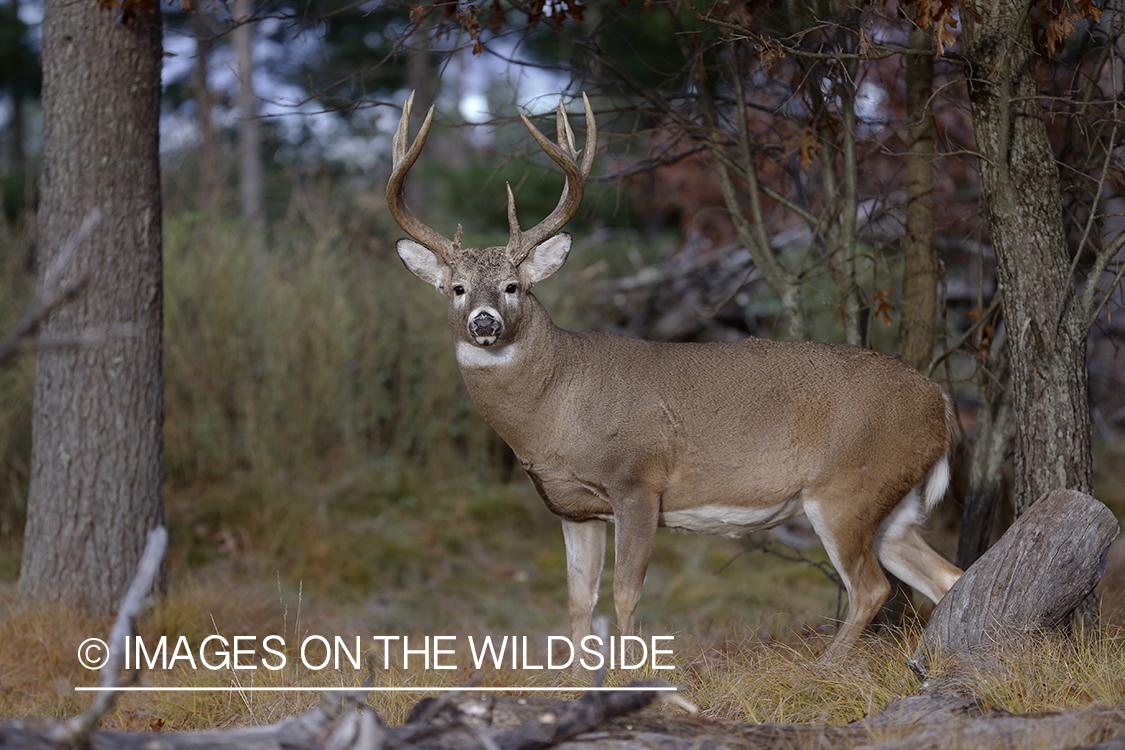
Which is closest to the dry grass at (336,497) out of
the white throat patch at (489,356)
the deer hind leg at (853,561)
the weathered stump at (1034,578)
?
the deer hind leg at (853,561)

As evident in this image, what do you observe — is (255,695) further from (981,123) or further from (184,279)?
(184,279)

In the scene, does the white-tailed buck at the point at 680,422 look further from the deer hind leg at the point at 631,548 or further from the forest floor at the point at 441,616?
the forest floor at the point at 441,616

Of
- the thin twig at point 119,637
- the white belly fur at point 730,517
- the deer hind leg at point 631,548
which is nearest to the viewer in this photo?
the thin twig at point 119,637

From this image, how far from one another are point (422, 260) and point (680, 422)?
141 cm

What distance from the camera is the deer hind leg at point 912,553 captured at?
4.92 m

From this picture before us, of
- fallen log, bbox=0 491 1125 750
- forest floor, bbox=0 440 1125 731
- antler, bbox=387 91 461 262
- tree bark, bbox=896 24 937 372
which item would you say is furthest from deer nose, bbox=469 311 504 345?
tree bark, bbox=896 24 937 372

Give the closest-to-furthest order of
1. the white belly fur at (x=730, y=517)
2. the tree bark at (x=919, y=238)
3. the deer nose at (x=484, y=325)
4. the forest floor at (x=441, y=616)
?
the forest floor at (x=441, y=616) → the deer nose at (x=484, y=325) → the white belly fur at (x=730, y=517) → the tree bark at (x=919, y=238)

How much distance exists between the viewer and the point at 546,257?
4941 mm

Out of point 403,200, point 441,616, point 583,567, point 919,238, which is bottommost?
point 441,616

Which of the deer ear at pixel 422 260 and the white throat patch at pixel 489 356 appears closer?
the white throat patch at pixel 489 356

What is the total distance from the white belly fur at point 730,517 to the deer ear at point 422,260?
1537mm

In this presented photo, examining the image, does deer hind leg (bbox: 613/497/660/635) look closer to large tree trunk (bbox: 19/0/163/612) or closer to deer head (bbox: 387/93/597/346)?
deer head (bbox: 387/93/597/346)

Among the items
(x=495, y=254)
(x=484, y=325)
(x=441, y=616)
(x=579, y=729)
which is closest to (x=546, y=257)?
(x=495, y=254)

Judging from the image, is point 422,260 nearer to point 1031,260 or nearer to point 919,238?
point 919,238
